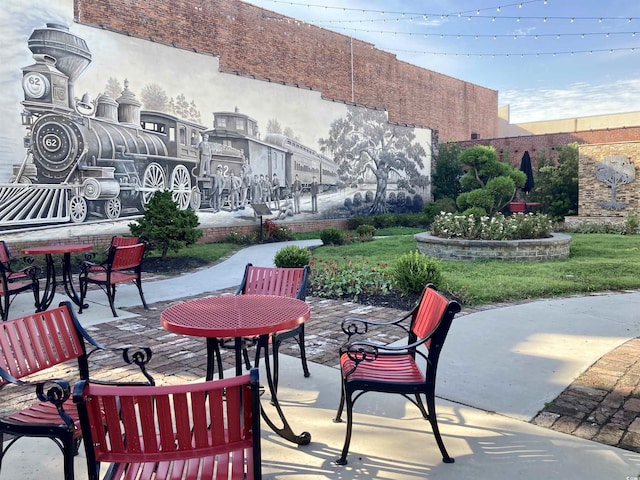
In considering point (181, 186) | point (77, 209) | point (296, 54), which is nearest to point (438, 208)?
point (296, 54)

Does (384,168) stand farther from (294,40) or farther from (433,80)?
(433,80)

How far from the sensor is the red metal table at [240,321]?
2729mm

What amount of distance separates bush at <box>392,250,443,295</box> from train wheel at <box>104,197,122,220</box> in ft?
26.0

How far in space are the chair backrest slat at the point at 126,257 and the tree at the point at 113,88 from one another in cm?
691

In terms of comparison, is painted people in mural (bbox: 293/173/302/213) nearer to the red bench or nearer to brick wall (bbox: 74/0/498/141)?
brick wall (bbox: 74/0/498/141)

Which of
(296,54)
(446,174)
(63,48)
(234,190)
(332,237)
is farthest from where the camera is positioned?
(446,174)

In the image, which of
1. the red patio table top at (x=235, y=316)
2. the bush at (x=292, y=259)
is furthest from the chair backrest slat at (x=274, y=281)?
the bush at (x=292, y=259)

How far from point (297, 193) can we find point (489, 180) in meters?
6.65

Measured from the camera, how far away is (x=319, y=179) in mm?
→ 17938

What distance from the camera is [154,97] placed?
42.0 feet

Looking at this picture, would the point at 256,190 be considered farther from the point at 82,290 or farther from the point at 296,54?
the point at 82,290

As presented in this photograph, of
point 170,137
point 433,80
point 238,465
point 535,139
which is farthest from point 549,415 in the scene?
point 433,80

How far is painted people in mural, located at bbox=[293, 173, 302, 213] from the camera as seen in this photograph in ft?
55.7

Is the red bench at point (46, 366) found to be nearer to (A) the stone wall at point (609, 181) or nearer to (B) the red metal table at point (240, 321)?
(B) the red metal table at point (240, 321)
